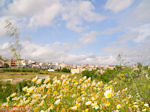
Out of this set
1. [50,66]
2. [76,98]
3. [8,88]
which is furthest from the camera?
[50,66]

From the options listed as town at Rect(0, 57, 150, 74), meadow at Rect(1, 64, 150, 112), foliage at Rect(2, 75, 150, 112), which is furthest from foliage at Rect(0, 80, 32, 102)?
foliage at Rect(2, 75, 150, 112)

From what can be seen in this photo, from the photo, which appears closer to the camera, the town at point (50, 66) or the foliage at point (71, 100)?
the foliage at point (71, 100)

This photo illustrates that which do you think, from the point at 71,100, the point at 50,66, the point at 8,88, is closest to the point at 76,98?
the point at 71,100

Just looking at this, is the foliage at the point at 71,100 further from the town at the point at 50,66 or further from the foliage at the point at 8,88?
the foliage at the point at 8,88

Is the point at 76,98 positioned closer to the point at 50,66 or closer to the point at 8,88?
the point at 8,88

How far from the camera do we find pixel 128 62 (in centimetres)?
413

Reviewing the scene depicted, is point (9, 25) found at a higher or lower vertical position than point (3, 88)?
higher

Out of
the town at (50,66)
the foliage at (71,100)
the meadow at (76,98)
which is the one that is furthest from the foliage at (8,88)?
the foliage at (71,100)

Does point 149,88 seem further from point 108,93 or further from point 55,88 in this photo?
point 108,93

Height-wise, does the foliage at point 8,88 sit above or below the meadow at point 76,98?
below

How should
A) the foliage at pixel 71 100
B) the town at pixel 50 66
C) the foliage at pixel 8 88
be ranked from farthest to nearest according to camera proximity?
the foliage at pixel 8 88 < the town at pixel 50 66 < the foliage at pixel 71 100

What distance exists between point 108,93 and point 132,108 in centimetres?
112

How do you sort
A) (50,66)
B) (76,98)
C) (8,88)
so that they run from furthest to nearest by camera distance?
(50,66) → (8,88) → (76,98)

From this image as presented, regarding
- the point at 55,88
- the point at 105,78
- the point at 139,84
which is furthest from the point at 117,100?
the point at 105,78
